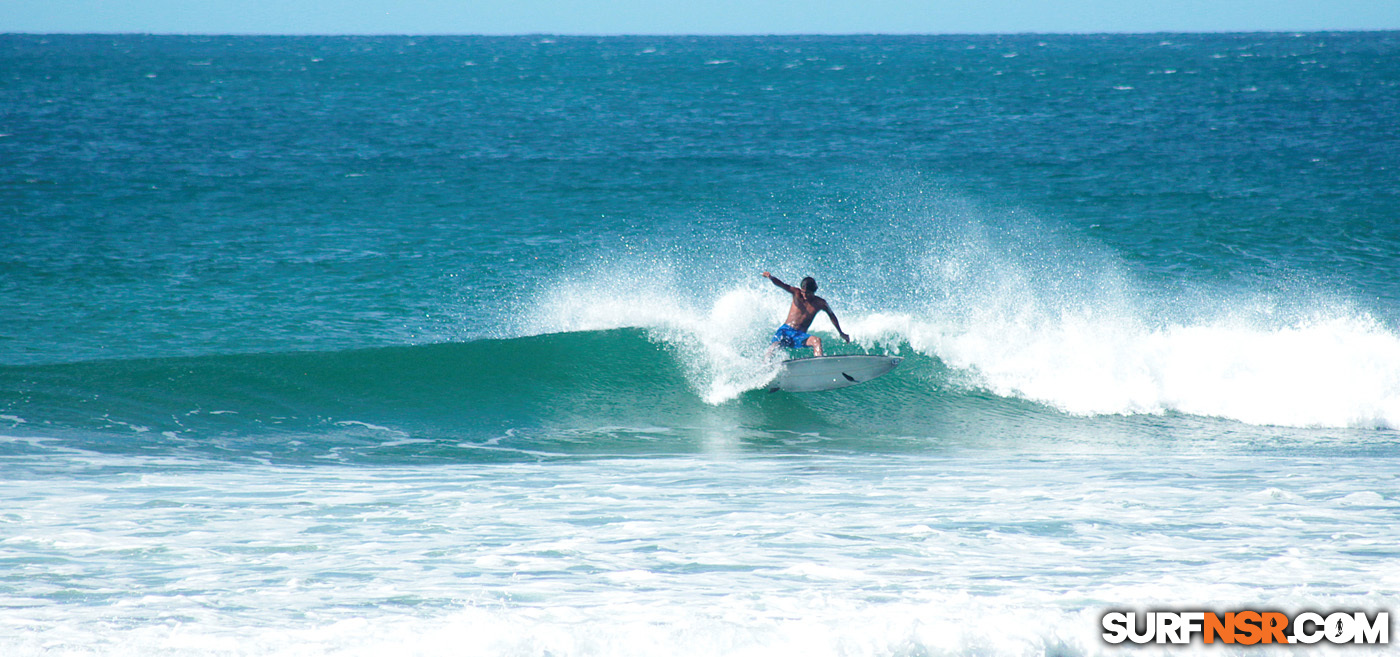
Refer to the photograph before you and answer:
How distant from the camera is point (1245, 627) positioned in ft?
16.5

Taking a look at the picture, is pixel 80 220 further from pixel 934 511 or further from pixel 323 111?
pixel 323 111

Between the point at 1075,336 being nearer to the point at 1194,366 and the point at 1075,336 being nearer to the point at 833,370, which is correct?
the point at 1194,366

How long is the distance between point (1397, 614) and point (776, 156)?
30851 millimetres

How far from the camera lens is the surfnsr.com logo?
16.1 ft

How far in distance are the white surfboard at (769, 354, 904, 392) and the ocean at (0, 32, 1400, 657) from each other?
0.36 meters

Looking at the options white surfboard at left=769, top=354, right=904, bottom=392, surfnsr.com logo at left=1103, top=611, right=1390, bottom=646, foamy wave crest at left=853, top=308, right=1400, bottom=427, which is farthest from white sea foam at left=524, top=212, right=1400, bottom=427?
surfnsr.com logo at left=1103, top=611, right=1390, bottom=646

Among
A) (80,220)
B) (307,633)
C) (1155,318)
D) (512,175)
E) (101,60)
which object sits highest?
(101,60)

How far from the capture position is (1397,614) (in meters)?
5.09

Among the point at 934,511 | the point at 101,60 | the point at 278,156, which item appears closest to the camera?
the point at 934,511

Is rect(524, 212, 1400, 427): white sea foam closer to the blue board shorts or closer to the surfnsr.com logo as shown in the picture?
the blue board shorts

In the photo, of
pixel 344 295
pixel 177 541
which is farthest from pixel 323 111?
pixel 177 541

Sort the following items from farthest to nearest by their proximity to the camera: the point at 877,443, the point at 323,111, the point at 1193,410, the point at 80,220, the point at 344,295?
the point at 323,111 → the point at 80,220 → the point at 344,295 → the point at 1193,410 → the point at 877,443

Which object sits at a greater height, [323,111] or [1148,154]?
[323,111]

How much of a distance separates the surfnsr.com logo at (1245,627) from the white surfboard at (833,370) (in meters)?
6.11
